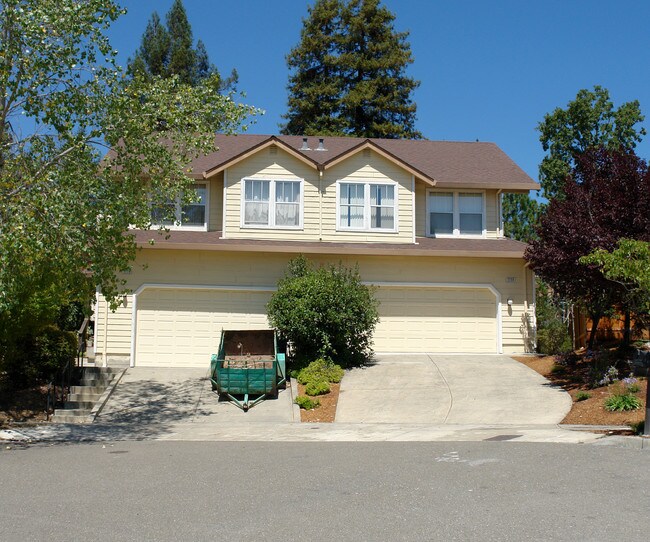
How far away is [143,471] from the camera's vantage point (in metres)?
9.99

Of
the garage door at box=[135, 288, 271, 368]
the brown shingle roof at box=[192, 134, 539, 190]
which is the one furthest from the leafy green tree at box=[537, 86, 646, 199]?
the garage door at box=[135, 288, 271, 368]

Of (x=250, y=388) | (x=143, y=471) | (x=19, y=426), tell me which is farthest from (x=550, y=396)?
(x=19, y=426)

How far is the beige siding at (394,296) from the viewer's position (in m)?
21.5

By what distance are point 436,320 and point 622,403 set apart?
785 centimetres

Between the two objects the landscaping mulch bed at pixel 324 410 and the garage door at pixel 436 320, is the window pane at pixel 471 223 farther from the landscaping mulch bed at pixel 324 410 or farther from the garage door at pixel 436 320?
the landscaping mulch bed at pixel 324 410

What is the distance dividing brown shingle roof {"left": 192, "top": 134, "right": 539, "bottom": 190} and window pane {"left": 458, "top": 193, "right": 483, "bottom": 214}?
1.82 ft

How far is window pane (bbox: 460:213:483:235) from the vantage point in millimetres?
23609

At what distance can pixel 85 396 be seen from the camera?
18.0 metres

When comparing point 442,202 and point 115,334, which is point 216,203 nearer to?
point 115,334

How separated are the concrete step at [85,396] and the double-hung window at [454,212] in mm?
11267

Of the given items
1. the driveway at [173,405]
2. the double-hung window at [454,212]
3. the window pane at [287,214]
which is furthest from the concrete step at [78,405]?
the double-hung window at [454,212]

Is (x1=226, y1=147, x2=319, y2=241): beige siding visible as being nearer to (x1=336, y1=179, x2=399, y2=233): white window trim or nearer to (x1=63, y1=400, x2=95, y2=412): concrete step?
(x1=336, y1=179, x2=399, y2=233): white window trim

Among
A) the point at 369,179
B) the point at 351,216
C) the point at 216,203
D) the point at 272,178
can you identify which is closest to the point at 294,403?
the point at 351,216

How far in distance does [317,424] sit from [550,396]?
5560 millimetres
